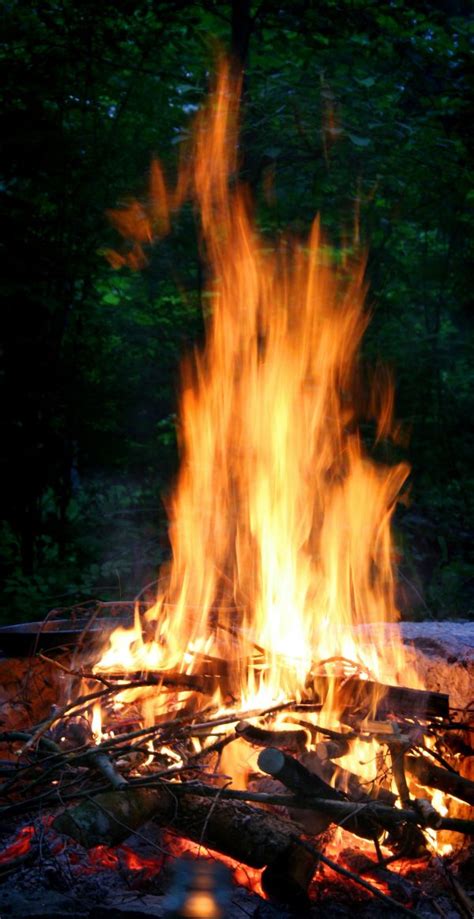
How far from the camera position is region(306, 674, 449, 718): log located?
11.3ft

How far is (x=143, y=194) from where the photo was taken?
7.41 m

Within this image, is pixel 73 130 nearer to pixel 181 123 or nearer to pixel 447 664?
pixel 181 123

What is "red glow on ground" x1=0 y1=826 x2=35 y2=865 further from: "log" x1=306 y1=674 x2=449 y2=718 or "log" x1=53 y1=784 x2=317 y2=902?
"log" x1=306 y1=674 x2=449 y2=718

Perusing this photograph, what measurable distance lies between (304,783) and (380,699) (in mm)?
645

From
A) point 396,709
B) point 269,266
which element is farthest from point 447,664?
point 269,266

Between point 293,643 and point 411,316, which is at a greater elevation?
point 411,316

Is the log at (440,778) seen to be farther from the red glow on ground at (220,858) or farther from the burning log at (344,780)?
the red glow on ground at (220,858)

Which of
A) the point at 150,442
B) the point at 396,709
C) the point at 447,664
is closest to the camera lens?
the point at 396,709

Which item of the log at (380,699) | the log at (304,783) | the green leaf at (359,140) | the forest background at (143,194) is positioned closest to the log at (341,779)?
the log at (304,783)

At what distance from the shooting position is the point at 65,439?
7.27 metres

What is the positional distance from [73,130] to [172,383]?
2804mm

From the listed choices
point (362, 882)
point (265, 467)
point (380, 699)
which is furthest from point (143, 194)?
point (362, 882)

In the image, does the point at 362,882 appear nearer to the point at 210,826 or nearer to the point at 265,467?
the point at 210,826

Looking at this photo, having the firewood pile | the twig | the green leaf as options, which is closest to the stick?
the firewood pile
